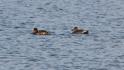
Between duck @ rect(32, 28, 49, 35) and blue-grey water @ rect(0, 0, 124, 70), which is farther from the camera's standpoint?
duck @ rect(32, 28, 49, 35)

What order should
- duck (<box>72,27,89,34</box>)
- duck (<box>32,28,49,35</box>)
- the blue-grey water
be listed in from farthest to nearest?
duck (<box>72,27,89,34</box>) < duck (<box>32,28,49,35</box>) < the blue-grey water

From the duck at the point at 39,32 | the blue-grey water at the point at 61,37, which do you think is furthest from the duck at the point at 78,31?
the duck at the point at 39,32

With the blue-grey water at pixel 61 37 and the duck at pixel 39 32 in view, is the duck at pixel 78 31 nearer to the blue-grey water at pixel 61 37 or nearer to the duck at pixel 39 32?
the blue-grey water at pixel 61 37

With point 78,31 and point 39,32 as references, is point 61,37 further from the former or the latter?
point 78,31

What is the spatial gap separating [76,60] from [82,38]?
17.3ft

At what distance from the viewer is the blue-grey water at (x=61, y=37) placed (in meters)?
27.6

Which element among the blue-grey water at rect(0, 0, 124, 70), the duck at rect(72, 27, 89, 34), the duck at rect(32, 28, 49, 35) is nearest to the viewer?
the blue-grey water at rect(0, 0, 124, 70)

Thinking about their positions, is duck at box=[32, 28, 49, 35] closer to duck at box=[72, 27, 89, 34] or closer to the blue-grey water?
the blue-grey water

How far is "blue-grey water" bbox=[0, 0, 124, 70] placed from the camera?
27.6 m

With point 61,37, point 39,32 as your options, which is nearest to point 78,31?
point 61,37

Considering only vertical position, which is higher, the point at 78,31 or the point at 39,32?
the point at 39,32

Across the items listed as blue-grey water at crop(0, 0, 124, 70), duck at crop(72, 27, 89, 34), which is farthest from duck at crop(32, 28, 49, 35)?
duck at crop(72, 27, 89, 34)

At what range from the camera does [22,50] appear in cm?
2984

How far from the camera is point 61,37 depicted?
32906mm
